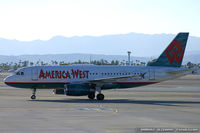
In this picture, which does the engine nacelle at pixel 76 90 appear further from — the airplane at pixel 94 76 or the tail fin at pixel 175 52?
the tail fin at pixel 175 52

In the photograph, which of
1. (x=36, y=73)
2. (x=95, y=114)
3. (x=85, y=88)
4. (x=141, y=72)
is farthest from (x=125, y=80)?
(x=95, y=114)

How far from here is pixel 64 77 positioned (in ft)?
140

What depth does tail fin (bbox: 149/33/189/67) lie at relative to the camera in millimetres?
45031

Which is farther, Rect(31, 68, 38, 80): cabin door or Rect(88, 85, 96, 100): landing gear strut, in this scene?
Rect(31, 68, 38, 80): cabin door

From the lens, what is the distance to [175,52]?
1777 inches

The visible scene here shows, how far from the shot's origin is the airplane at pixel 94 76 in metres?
41.9

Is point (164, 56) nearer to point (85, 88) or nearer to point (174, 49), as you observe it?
point (174, 49)

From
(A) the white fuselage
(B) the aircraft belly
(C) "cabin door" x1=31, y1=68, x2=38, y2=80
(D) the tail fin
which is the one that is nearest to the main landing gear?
(A) the white fuselage

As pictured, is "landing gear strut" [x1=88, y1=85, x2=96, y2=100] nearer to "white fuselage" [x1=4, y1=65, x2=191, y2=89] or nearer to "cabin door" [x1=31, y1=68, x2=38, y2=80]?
"white fuselage" [x1=4, y1=65, x2=191, y2=89]

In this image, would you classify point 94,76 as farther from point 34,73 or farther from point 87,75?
point 34,73

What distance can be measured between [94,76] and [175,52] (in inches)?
376

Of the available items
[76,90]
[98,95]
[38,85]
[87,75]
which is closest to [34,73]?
[38,85]

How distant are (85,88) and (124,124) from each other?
18.4 m

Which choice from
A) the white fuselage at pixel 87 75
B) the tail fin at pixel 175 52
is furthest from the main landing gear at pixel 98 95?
the tail fin at pixel 175 52
